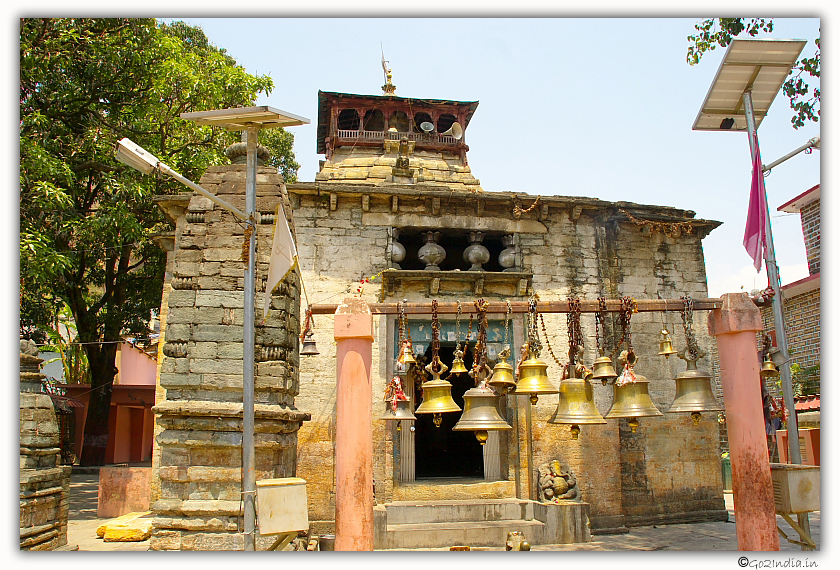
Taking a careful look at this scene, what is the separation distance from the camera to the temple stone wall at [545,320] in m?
11.7

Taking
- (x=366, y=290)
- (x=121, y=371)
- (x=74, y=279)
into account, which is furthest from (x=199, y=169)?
(x=121, y=371)

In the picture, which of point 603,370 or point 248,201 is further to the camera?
point 603,370

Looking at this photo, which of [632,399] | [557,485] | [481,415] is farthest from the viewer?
[557,485]

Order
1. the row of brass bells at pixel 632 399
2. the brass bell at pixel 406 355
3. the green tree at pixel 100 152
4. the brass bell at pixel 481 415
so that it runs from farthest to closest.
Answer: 1. the green tree at pixel 100 152
2. the row of brass bells at pixel 632 399
3. the brass bell at pixel 406 355
4. the brass bell at pixel 481 415

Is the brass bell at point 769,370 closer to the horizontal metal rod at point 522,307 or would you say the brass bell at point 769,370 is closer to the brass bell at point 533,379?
the horizontal metal rod at point 522,307

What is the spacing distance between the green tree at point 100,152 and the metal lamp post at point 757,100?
10421 mm

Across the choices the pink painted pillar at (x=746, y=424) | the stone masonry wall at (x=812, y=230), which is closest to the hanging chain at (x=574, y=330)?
the pink painted pillar at (x=746, y=424)

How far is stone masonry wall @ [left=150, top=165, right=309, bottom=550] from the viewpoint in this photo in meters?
6.20

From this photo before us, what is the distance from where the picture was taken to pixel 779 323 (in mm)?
6488

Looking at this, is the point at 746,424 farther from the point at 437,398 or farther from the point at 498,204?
the point at 498,204

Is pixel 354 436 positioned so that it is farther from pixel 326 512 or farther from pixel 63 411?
pixel 63 411

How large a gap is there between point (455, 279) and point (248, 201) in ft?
23.7

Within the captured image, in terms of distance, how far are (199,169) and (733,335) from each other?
13.0m

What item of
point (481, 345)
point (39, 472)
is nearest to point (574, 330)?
point (481, 345)
